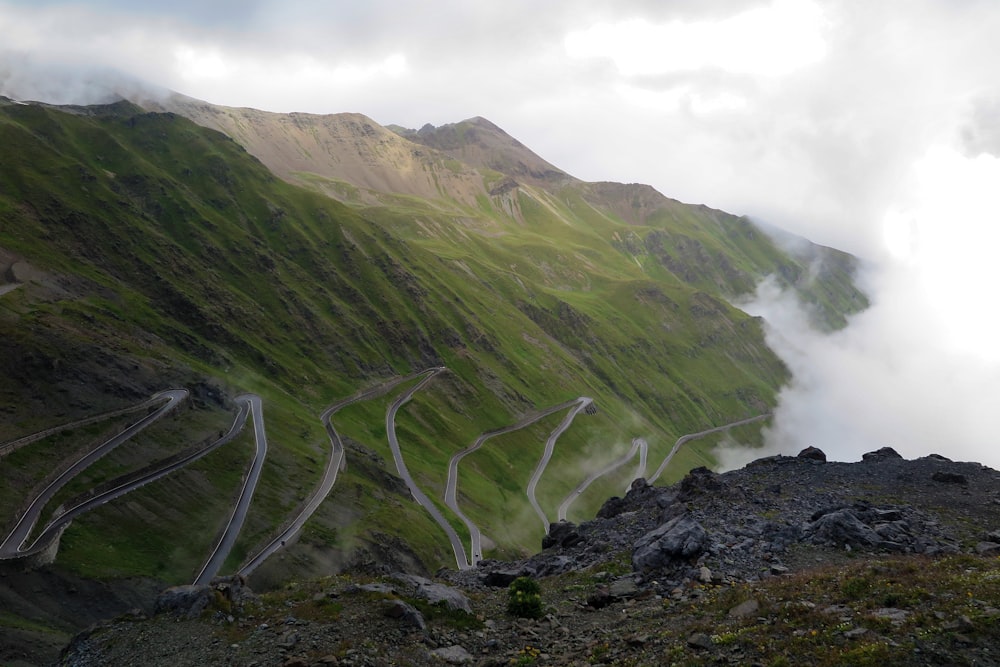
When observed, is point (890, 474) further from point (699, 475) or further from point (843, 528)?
point (843, 528)

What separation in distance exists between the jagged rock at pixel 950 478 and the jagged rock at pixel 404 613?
4480cm

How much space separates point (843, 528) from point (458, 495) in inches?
4881

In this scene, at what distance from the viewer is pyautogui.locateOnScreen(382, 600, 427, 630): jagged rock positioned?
29.7 meters

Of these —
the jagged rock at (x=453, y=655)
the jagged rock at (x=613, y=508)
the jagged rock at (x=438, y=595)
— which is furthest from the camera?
the jagged rock at (x=613, y=508)

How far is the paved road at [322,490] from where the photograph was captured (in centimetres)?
8906

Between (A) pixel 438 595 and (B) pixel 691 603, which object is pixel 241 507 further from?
(B) pixel 691 603

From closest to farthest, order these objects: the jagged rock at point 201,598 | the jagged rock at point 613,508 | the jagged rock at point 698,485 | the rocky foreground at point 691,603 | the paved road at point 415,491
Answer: the rocky foreground at point 691,603
the jagged rock at point 201,598
the jagged rock at point 698,485
the jagged rock at point 613,508
the paved road at point 415,491

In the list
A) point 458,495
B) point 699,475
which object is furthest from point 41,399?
point 699,475

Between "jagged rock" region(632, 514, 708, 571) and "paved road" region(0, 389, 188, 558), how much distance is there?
7316 centimetres

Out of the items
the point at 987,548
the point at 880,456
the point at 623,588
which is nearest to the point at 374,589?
the point at 623,588

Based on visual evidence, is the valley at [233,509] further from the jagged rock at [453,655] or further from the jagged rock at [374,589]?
the jagged rock at [453,655]

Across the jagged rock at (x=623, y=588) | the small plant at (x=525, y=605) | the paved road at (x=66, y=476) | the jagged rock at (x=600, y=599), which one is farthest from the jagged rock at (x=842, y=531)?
the paved road at (x=66, y=476)

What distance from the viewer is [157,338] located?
151 m

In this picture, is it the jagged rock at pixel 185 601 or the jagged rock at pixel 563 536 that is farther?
the jagged rock at pixel 563 536
